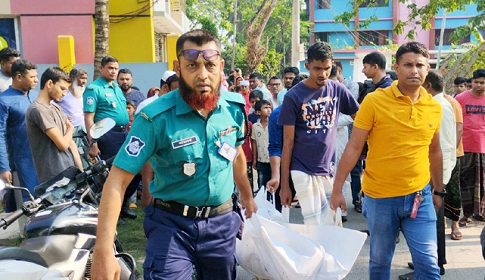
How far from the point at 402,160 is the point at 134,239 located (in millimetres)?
3473

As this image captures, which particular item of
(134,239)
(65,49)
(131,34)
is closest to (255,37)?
(131,34)

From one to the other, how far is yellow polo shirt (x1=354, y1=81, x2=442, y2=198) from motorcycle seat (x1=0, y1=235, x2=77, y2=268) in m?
2.07

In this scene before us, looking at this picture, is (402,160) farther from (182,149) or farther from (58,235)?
(58,235)

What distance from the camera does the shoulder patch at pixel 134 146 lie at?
8.61 feet

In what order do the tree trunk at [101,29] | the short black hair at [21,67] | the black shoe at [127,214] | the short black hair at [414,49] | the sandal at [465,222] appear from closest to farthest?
the short black hair at [414,49] → the short black hair at [21,67] → the sandal at [465,222] → the black shoe at [127,214] → the tree trunk at [101,29]

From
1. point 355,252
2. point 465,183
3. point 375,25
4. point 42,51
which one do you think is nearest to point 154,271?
point 355,252

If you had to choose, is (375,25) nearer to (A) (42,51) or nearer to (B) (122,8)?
(B) (122,8)

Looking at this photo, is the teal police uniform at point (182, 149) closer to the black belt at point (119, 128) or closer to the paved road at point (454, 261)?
the paved road at point (454, 261)

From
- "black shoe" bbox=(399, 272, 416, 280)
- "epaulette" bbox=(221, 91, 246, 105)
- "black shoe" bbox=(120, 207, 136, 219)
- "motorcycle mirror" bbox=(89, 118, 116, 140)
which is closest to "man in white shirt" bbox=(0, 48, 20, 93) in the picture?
"black shoe" bbox=(120, 207, 136, 219)

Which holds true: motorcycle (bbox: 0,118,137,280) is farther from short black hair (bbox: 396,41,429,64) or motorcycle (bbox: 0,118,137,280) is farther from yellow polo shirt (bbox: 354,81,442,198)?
short black hair (bbox: 396,41,429,64)

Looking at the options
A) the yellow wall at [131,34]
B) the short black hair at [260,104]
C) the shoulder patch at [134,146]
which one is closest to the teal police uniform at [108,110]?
the short black hair at [260,104]

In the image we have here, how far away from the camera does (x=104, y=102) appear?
6566 mm

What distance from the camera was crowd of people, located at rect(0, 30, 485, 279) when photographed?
2.80 meters

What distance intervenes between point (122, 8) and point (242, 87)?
8.37m
